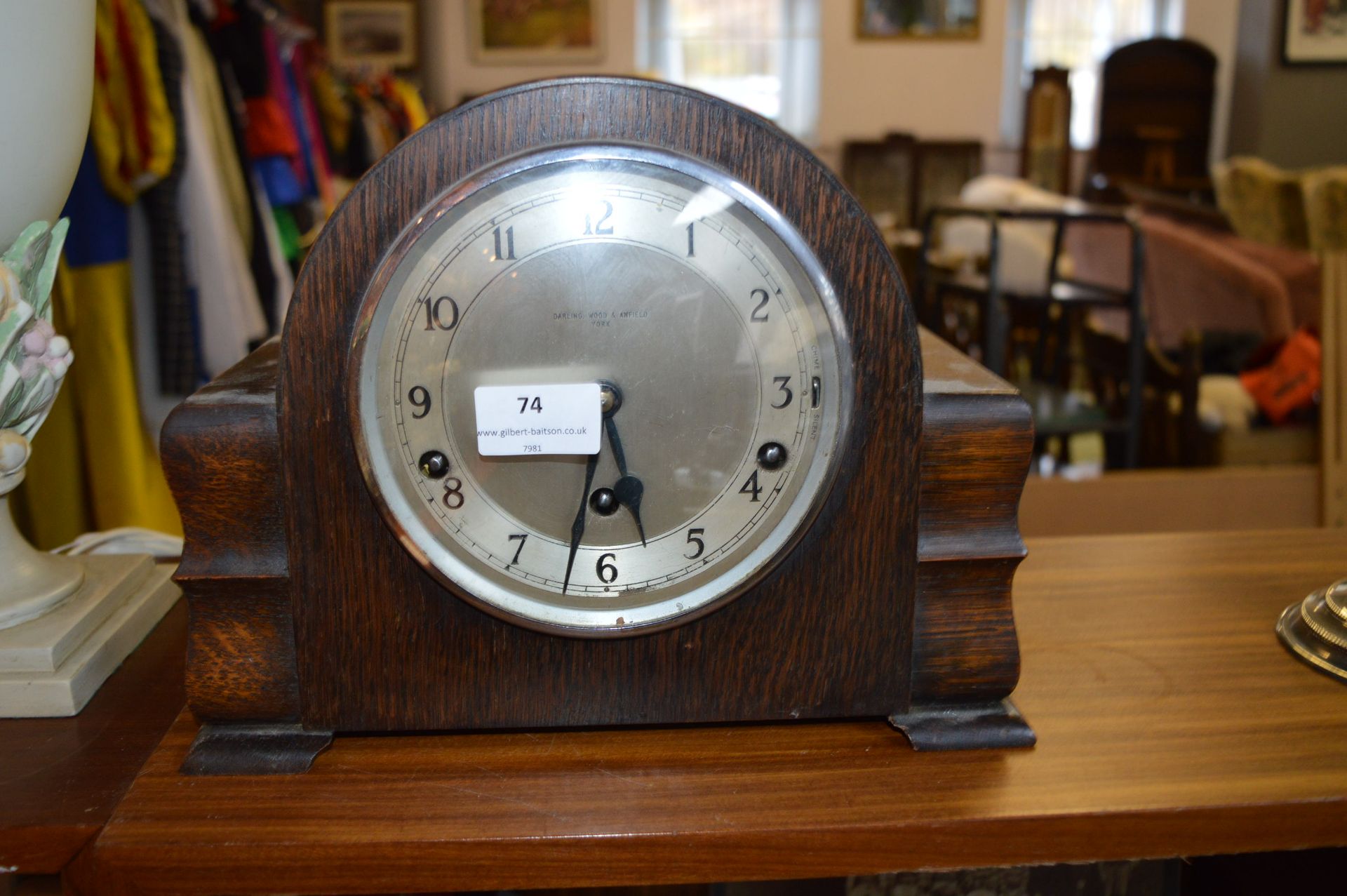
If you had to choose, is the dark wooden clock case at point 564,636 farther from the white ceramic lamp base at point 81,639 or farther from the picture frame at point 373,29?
the picture frame at point 373,29

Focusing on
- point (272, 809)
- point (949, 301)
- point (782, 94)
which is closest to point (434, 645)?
point (272, 809)

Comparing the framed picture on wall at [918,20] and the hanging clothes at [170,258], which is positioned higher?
the framed picture on wall at [918,20]

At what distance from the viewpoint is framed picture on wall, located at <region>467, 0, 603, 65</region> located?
637 cm

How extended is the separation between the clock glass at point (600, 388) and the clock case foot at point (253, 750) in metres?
0.12

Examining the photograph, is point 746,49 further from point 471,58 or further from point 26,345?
point 26,345

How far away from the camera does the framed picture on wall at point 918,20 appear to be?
6.80m

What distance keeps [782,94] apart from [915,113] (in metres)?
0.86

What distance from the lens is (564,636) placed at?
21.8 inches

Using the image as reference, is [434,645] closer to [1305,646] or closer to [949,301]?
[1305,646]

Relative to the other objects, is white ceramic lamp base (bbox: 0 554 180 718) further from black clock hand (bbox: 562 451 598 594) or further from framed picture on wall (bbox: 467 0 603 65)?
framed picture on wall (bbox: 467 0 603 65)

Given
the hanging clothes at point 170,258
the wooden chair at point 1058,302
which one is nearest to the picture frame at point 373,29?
the wooden chair at point 1058,302

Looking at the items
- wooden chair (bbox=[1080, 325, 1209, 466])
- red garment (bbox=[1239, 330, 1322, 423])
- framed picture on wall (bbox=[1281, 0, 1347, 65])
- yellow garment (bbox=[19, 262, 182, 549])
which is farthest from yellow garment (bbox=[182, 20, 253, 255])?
framed picture on wall (bbox=[1281, 0, 1347, 65])

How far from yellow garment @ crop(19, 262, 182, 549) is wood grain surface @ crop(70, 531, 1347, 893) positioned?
1.36m

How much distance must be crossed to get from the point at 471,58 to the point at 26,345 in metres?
6.34
